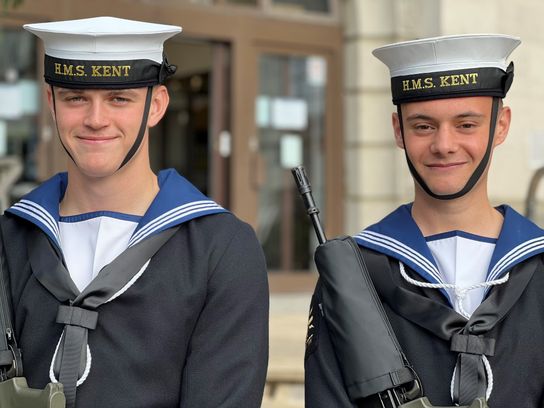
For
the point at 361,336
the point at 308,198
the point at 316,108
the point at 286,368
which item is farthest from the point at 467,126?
the point at 316,108

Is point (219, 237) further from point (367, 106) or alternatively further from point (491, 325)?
point (367, 106)

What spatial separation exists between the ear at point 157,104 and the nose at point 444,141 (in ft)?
2.24

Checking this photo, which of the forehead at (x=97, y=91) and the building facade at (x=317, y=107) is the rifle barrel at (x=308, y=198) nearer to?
the forehead at (x=97, y=91)

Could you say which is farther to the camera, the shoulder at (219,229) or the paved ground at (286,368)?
the paved ground at (286,368)

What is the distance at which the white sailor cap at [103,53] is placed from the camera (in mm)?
2721

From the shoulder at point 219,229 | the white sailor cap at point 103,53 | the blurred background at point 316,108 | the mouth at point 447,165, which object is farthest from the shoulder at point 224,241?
the blurred background at point 316,108

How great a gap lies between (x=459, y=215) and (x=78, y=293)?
0.93 meters

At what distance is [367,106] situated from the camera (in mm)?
8742

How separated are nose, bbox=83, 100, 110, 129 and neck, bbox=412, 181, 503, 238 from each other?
772 millimetres

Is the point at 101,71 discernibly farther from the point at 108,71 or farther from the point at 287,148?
the point at 287,148

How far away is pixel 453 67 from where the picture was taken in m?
2.69

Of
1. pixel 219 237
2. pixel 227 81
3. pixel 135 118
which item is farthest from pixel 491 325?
pixel 227 81

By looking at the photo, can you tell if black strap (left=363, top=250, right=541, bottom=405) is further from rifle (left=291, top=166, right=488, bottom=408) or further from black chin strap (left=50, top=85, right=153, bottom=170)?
black chin strap (left=50, top=85, right=153, bottom=170)

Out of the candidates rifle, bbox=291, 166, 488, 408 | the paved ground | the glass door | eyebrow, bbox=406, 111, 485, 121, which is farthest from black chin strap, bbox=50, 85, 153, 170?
the glass door
